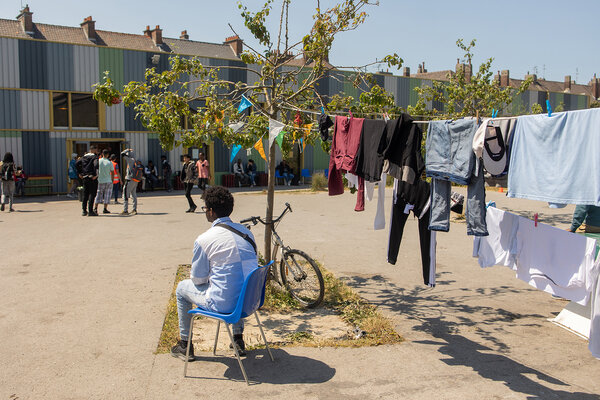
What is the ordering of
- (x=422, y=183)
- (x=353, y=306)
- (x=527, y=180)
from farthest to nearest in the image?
(x=353, y=306), (x=422, y=183), (x=527, y=180)

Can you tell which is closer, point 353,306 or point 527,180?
point 527,180

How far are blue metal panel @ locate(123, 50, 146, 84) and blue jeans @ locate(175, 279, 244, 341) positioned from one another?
20.3 meters

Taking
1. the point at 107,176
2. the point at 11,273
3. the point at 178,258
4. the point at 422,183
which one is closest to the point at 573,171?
the point at 422,183

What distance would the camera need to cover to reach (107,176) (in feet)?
49.6

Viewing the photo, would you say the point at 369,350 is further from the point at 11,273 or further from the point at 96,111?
the point at 96,111

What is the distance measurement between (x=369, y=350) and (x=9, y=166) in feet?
45.6

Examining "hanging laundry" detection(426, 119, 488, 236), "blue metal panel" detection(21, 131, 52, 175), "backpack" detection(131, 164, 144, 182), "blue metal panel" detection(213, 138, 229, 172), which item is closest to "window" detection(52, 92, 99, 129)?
"blue metal panel" detection(21, 131, 52, 175)

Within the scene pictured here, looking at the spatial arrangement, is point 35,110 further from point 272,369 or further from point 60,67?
point 272,369

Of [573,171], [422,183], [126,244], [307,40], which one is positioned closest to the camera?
[573,171]

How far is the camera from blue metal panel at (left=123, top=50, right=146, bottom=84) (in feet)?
77.7

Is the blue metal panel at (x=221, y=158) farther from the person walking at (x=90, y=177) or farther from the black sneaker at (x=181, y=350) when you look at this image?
the black sneaker at (x=181, y=350)

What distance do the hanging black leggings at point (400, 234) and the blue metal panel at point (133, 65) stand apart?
19995 mm

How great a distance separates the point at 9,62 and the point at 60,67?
1.88 metres

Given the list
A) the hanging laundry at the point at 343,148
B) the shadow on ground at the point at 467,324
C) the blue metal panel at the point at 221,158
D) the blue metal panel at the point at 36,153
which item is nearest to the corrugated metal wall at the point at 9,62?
the blue metal panel at the point at 36,153
